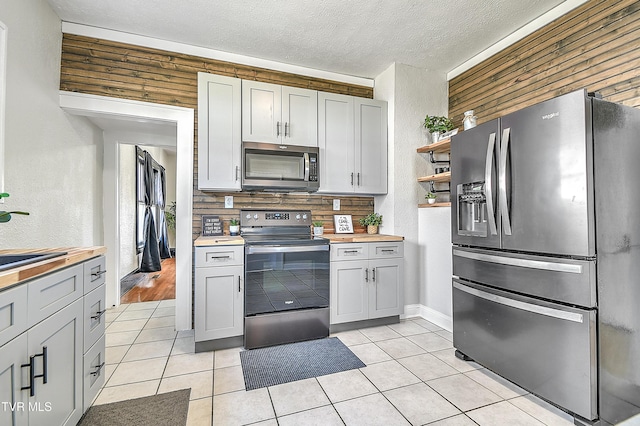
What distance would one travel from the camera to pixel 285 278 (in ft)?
8.89

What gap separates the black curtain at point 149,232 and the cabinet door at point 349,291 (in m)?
4.51

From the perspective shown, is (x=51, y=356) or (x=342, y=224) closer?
(x=51, y=356)

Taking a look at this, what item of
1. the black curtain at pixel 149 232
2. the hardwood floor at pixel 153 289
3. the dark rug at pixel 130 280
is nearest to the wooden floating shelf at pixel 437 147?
the hardwood floor at pixel 153 289

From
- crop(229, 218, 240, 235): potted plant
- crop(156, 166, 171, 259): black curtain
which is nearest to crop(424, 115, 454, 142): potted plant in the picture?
crop(229, 218, 240, 235): potted plant

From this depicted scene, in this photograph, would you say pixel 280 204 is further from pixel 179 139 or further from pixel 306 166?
pixel 179 139

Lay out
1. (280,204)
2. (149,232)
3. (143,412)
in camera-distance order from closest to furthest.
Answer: (143,412) → (280,204) → (149,232)

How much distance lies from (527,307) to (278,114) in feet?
8.46

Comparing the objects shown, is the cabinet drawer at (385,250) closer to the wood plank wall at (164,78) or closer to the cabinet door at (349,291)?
the cabinet door at (349,291)

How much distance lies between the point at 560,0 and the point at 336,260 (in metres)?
2.76

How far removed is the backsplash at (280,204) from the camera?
10.1ft

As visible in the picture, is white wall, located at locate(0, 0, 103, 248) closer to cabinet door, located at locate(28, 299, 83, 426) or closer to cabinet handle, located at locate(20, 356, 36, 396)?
cabinet door, located at locate(28, 299, 83, 426)

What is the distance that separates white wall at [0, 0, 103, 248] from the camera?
199 centimetres

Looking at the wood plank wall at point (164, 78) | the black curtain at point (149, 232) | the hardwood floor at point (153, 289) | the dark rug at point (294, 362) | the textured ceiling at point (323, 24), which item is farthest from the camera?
the black curtain at point (149, 232)

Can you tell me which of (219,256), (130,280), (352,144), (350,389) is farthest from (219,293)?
(130,280)
